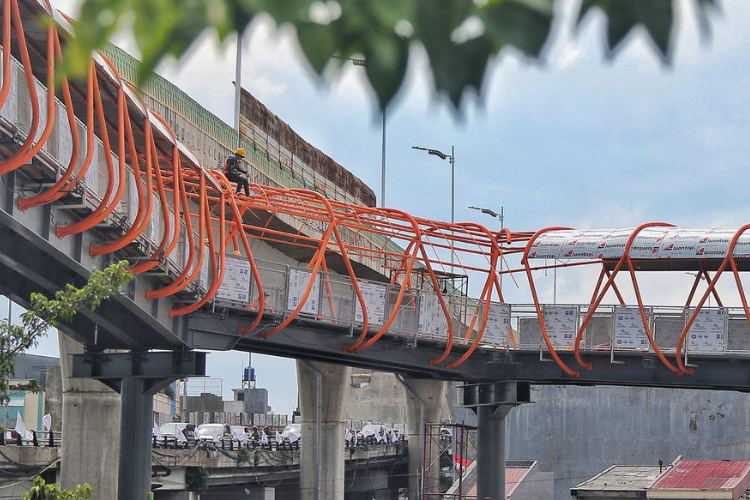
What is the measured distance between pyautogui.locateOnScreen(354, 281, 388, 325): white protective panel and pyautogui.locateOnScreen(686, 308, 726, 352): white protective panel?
36.8 feet

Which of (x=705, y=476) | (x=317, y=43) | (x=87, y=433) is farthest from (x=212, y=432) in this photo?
(x=317, y=43)

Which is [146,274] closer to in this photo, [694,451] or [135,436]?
[135,436]

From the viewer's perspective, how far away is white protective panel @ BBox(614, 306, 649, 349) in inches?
1833

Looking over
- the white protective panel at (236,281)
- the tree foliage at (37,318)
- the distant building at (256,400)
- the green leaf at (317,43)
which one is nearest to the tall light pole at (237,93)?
the white protective panel at (236,281)

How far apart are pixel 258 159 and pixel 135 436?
78.4ft

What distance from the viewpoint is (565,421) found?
87.0 metres

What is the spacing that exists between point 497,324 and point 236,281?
13.7 meters

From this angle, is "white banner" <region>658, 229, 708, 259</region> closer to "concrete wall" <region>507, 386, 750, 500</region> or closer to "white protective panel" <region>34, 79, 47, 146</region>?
"white protective panel" <region>34, 79, 47, 146</region>

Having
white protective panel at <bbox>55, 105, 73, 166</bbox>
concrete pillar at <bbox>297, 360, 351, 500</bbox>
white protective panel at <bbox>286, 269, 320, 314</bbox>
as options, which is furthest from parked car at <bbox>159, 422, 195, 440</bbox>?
white protective panel at <bbox>55, 105, 73, 166</bbox>

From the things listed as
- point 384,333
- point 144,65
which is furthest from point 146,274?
point 144,65

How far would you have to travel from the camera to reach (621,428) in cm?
8481

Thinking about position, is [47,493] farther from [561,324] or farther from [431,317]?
[561,324]

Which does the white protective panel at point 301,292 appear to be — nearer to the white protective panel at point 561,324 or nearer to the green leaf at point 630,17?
the white protective panel at point 561,324

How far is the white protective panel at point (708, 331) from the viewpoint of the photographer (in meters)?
45.7
